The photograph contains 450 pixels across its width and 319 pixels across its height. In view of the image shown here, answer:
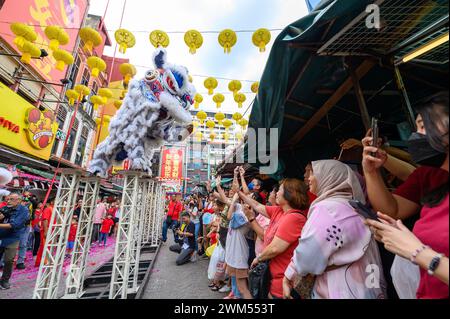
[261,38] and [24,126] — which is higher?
[24,126]

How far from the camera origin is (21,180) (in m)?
8.34

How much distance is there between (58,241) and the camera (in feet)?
11.7

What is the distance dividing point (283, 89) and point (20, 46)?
576cm

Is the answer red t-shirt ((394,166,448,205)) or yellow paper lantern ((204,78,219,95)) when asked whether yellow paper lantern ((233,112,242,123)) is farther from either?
red t-shirt ((394,166,448,205))

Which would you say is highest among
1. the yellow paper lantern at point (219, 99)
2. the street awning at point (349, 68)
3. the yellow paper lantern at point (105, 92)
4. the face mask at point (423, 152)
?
the yellow paper lantern at point (219, 99)

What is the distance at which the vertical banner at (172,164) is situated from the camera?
24266mm

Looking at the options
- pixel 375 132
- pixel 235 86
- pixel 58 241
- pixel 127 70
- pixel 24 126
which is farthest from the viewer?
pixel 24 126

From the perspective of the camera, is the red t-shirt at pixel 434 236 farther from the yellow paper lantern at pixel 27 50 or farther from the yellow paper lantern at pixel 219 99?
the yellow paper lantern at pixel 27 50

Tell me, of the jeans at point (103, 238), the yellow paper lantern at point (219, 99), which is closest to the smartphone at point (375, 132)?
the yellow paper lantern at point (219, 99)

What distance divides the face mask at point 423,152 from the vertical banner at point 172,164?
23.6 meters

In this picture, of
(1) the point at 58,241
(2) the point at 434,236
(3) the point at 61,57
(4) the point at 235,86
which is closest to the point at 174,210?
(1) the point at 58,241

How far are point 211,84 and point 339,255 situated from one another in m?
5.08

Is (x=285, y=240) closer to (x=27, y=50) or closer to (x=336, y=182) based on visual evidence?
(x=336, y=182)

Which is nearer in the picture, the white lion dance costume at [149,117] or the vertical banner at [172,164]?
the white lion dance costume at [149,117]
